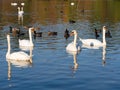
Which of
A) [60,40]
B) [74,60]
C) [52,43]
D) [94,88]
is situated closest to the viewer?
[94,88]

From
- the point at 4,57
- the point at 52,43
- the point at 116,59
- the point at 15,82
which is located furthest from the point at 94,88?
the point at 52,43

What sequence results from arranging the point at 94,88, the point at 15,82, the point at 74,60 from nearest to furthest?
the point at 94,88 < the point at 15,82 < the point at 74,60

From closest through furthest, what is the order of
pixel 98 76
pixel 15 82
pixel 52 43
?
pixel 15 82 → pixel 98 76 → pixel 52 43

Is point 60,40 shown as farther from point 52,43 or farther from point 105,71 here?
point 105,71

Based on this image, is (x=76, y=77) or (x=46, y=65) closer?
(x=76, y=77)

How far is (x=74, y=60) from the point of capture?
28.0 m

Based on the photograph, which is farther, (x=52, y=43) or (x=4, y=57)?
(x=52, y=43)

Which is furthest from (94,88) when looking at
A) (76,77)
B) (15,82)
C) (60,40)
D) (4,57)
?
(60,40)

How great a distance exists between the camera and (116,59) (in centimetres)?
2819

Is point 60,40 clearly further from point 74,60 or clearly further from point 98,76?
point 98,76

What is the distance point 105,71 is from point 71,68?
7.37ft

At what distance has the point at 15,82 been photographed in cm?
2125

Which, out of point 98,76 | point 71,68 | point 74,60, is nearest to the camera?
point 98,76

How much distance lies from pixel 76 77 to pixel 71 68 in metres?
2.73
